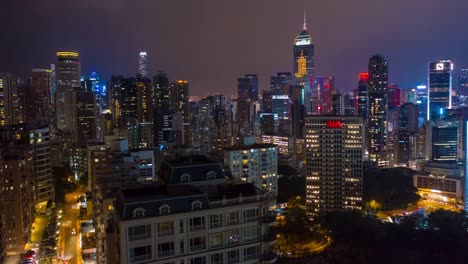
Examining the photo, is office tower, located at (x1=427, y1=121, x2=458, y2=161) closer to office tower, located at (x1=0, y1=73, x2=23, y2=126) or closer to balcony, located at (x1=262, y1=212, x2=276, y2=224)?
office tower, located at (x1=0, y1=73, x2=23, y2=126)

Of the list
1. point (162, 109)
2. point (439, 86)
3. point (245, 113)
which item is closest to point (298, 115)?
point (245, 113)

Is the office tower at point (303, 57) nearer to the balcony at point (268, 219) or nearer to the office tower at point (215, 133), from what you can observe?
the office tower at point (215, 133)

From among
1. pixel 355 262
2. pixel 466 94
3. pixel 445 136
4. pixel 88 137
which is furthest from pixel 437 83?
pixel 355 262

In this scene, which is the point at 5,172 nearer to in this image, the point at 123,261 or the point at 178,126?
the point at 123,261

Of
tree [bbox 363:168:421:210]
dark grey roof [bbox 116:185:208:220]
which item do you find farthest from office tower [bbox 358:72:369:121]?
dark grey roof [bbox 116:185:208:220]

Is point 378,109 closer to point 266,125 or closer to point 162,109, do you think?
point 266,125
